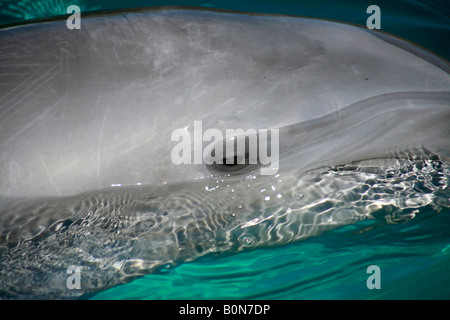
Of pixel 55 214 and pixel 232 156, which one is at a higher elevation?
pixel 232 156

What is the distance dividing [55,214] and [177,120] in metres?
0.68

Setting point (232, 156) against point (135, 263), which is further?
point (135, 263)

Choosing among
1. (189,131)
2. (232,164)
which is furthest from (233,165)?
(189,131)

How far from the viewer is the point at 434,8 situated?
480 centimetres

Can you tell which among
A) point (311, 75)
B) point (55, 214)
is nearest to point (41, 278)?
point (55, 214)

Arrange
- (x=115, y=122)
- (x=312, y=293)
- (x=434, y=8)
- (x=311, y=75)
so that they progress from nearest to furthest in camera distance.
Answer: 1. (x=115, y=122)
2. (x=311, y=75)
3. (x=312, y=293)
4. (x=434, y=8)

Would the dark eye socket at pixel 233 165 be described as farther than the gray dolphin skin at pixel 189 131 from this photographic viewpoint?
Yes

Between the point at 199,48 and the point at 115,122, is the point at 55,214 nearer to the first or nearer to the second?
the point at 115,122

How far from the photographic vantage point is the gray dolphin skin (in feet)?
5.90

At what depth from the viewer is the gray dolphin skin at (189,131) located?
5.90 ft

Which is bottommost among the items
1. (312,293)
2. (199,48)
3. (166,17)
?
(312,293)

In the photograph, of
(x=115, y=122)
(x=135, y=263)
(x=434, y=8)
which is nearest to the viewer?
(x=115, y=122)

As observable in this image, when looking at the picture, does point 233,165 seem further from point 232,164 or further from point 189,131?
point 189,131

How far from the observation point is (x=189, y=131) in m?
1.83
